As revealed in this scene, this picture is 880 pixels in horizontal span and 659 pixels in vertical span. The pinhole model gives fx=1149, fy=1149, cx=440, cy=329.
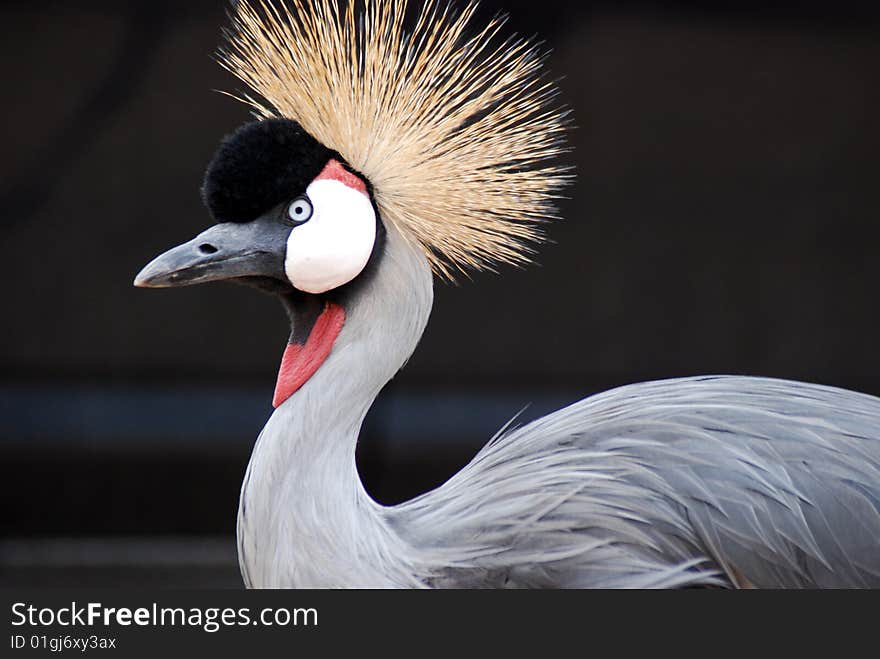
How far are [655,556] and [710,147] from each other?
129 centimetres

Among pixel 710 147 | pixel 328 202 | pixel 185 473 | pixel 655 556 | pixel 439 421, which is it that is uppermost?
pixel 710 147

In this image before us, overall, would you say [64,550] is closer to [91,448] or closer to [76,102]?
[91,448]

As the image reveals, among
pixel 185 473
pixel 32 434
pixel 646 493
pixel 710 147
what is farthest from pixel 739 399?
pixel 32 434

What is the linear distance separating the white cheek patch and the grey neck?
3 centimetres

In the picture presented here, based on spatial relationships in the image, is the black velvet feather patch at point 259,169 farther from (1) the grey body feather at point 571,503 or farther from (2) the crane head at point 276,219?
(1) the grey body feather at point 571,503

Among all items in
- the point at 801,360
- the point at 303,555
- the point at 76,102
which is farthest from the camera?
the point at 801,360

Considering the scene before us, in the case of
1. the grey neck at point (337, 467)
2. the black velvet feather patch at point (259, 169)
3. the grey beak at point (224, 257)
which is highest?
the black velvet feather patch at point (259, 169)

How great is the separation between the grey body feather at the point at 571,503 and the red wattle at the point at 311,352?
0.01 meters

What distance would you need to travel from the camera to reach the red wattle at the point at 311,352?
1144 mm

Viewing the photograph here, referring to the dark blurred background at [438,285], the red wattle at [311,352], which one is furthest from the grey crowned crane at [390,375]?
the dark blurred background at [438,285]

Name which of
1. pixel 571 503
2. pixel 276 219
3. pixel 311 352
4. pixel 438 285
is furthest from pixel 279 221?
pixel 438 285

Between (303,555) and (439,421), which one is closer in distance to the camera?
(303,555)

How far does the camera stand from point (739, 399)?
1.17 metres

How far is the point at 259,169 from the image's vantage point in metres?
1.08
